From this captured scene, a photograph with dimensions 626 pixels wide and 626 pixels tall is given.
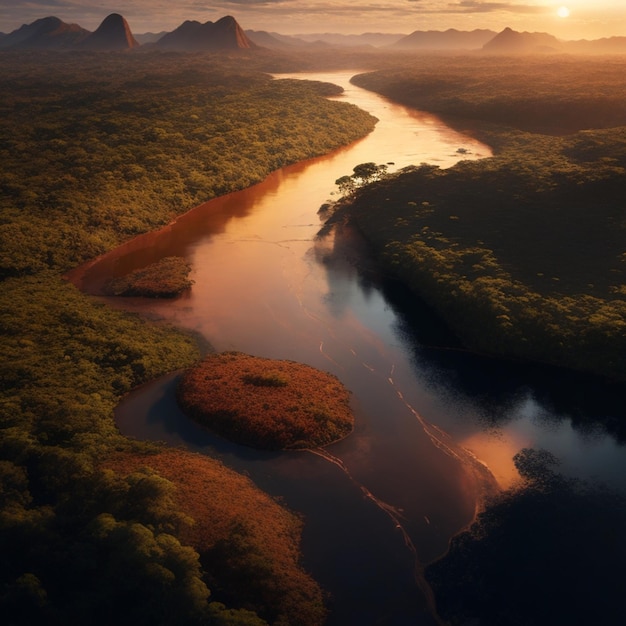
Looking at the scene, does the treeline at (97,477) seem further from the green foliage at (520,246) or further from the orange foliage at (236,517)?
the green foliage at (520,246)

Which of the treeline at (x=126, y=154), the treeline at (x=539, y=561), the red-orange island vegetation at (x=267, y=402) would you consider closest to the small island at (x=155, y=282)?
the treeline at (x=126, y=154)

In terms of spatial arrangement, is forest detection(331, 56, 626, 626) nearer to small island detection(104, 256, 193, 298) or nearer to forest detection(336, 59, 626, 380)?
forest detection(336, 59, 626, 380)

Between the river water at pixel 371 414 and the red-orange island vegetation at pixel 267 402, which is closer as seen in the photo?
the river water at pixel 371 414

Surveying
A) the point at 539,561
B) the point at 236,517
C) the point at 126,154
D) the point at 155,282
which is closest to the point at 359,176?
the point at 126,154

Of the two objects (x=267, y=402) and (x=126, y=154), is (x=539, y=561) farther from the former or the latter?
(x=126, y=154)

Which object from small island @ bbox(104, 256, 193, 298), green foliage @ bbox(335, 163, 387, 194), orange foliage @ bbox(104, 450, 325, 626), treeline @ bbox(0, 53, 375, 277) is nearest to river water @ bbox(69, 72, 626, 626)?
orange foliage @ bbox(104, 450, 325, 626)

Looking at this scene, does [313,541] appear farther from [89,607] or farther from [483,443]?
[483,443]
